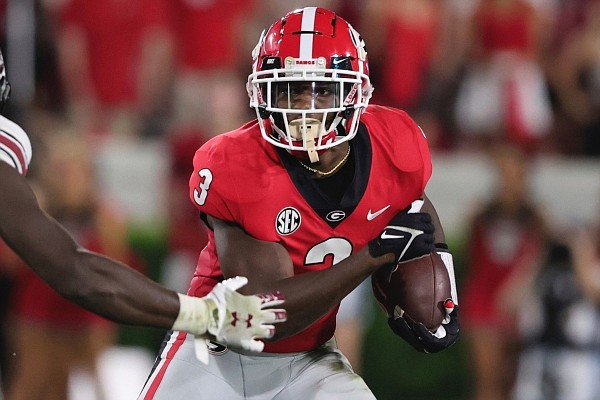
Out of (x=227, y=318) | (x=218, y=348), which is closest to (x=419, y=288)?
(x=218, y=348)

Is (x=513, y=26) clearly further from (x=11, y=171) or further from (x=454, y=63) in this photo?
(x=11, y=171)

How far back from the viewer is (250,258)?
350 centimetres

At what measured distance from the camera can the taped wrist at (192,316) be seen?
3.11 metres

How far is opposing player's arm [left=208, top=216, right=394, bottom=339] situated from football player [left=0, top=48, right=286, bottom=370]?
0.52 feet

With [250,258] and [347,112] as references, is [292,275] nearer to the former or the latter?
[250,258]

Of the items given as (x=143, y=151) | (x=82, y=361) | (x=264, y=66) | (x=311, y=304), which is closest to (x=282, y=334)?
(x=311, y=304)

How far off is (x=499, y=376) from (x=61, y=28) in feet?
11.0

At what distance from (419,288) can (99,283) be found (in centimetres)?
103

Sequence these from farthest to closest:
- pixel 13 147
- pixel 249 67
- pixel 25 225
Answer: pixel 249 67
pixel 13 147
pixel 25 225

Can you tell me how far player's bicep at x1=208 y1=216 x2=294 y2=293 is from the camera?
3.45 m

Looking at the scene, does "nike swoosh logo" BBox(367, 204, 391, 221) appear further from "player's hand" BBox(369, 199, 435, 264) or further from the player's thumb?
the player's thumb

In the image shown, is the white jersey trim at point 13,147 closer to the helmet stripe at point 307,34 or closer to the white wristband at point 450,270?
the helmet stripe at point 307,34

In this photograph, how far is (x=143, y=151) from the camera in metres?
7.45

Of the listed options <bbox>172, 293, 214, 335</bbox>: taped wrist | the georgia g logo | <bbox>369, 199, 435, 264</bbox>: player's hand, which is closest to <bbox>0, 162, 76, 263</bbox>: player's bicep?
<bbox>172, 293, 214, 335</bbox>: taped wrist
